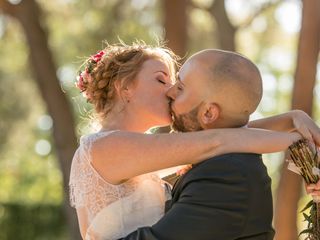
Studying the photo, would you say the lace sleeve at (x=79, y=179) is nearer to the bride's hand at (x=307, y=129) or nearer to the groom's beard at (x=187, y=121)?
the groom's beard at (x=187, y=121)

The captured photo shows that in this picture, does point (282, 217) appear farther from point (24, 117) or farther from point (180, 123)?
point (24, 117)

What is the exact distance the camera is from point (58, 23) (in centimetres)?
1684

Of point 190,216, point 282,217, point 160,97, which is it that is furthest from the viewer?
point 282,217

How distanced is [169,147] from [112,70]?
60cm

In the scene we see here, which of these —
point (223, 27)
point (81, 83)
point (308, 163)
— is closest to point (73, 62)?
point (81, 83)

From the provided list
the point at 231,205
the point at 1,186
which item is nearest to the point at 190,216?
the point at 231,205

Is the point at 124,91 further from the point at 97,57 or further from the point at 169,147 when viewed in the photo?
the point at 169,147

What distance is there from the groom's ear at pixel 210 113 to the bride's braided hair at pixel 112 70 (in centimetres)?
46

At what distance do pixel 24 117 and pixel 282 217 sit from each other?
49.1 feet

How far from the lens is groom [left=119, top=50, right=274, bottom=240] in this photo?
281 centimetres

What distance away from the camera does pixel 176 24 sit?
866 cm

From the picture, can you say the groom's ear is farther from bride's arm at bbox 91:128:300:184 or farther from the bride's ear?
the bride's ear

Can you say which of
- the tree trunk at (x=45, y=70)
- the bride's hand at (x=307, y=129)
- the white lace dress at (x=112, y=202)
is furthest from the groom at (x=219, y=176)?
the tree trunk at (x=45, y=70)

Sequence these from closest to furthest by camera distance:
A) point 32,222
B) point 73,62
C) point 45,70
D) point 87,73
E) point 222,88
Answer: point 222,88 < point 87,73 < point 73,62 < point 45,70 < point 32,222
